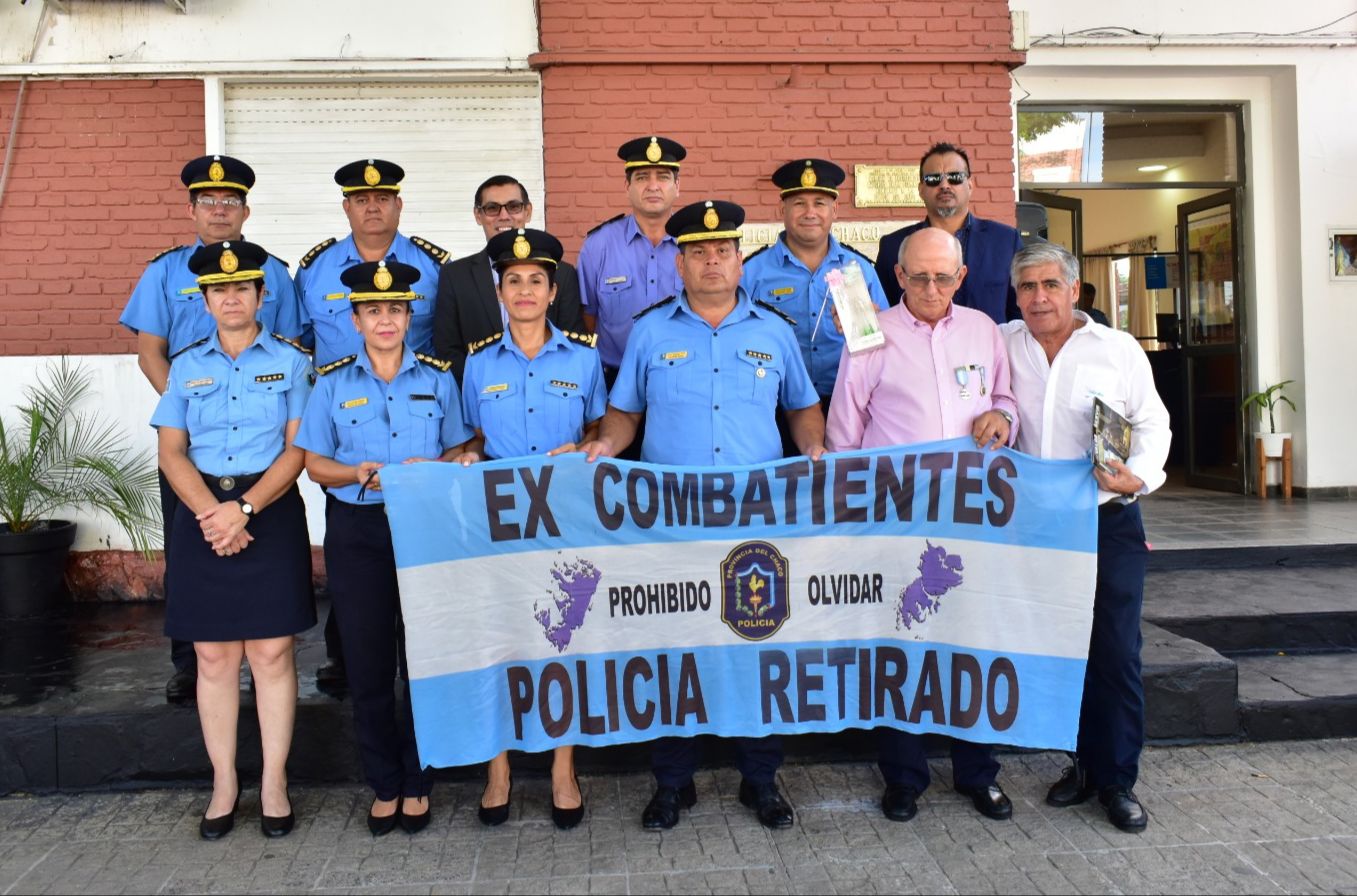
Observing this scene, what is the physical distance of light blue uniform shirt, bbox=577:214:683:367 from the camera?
4.45m

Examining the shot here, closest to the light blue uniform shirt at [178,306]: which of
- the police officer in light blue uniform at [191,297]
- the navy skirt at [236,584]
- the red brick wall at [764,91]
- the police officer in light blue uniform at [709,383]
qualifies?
the police officer in light blue uniform at [191,297]

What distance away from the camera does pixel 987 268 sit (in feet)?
15.0

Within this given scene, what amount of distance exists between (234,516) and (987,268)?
10.0 feet

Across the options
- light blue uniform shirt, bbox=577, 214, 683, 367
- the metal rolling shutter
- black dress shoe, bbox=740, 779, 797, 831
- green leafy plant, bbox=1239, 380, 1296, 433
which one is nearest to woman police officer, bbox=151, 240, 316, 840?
light blue uniform shirt, bbox=577, 214, 683, 367

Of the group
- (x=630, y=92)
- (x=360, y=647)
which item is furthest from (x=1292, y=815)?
(x=630, y=92)

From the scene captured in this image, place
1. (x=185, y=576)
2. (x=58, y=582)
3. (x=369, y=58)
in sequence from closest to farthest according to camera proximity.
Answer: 1. (x=185, y=576)
2. (x=58, y=582)
3. (x=369, y=58)

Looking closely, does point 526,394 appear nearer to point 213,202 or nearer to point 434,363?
point 434,363

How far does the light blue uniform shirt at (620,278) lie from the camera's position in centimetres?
445

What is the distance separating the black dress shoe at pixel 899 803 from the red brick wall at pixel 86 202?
545 centimetres

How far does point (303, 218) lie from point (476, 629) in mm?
4225

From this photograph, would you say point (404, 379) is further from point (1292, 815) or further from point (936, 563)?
point (1292, 815)

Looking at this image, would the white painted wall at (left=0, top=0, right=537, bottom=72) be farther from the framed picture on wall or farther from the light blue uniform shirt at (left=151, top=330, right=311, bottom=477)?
the framed picture on wall

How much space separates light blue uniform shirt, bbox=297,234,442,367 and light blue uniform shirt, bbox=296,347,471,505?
0.56 metres

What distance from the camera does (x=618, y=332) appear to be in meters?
4.50
